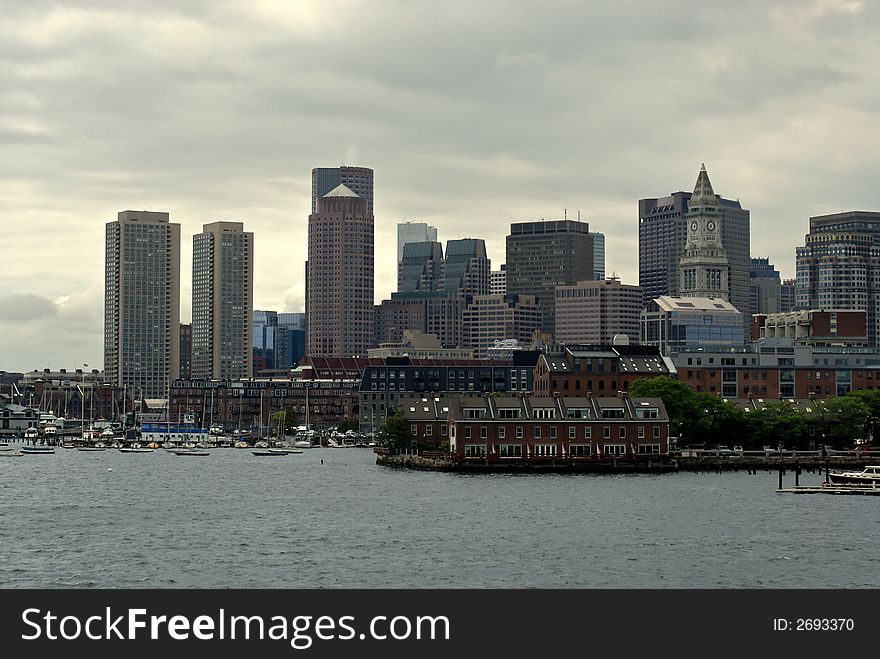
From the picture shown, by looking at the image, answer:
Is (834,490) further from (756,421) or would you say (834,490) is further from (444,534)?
(756,421)

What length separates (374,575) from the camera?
259 ft

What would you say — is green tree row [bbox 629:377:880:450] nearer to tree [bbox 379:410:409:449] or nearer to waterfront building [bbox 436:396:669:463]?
waterfront building [bbox 436:396:669:463]

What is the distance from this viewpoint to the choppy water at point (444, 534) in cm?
Answer: 7881

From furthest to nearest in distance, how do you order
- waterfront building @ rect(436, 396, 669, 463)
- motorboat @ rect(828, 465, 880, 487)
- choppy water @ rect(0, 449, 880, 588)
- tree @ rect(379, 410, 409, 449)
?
tree @ rect(379, 410, 409, 449)
waterfront building @ rect(436, 396, 669, 463)
motorboat @ rect(828, 465, 880, 487)
choppy water @ rect(0, 449, 880, 588)

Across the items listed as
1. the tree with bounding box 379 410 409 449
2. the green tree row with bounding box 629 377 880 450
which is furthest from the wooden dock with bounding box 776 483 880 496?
the tree with bounding box 379 410 409 449

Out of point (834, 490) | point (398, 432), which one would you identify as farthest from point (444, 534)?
point (398, 432)

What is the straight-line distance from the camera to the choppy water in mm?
78812

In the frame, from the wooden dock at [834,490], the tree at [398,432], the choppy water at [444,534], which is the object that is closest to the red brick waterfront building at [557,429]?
the choppy water at [444,534]

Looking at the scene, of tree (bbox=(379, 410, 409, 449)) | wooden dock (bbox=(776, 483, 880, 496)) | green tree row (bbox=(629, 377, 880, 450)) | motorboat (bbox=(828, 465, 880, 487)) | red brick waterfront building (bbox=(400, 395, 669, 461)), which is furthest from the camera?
tree (bbox=(379, 410, 409, 449))
